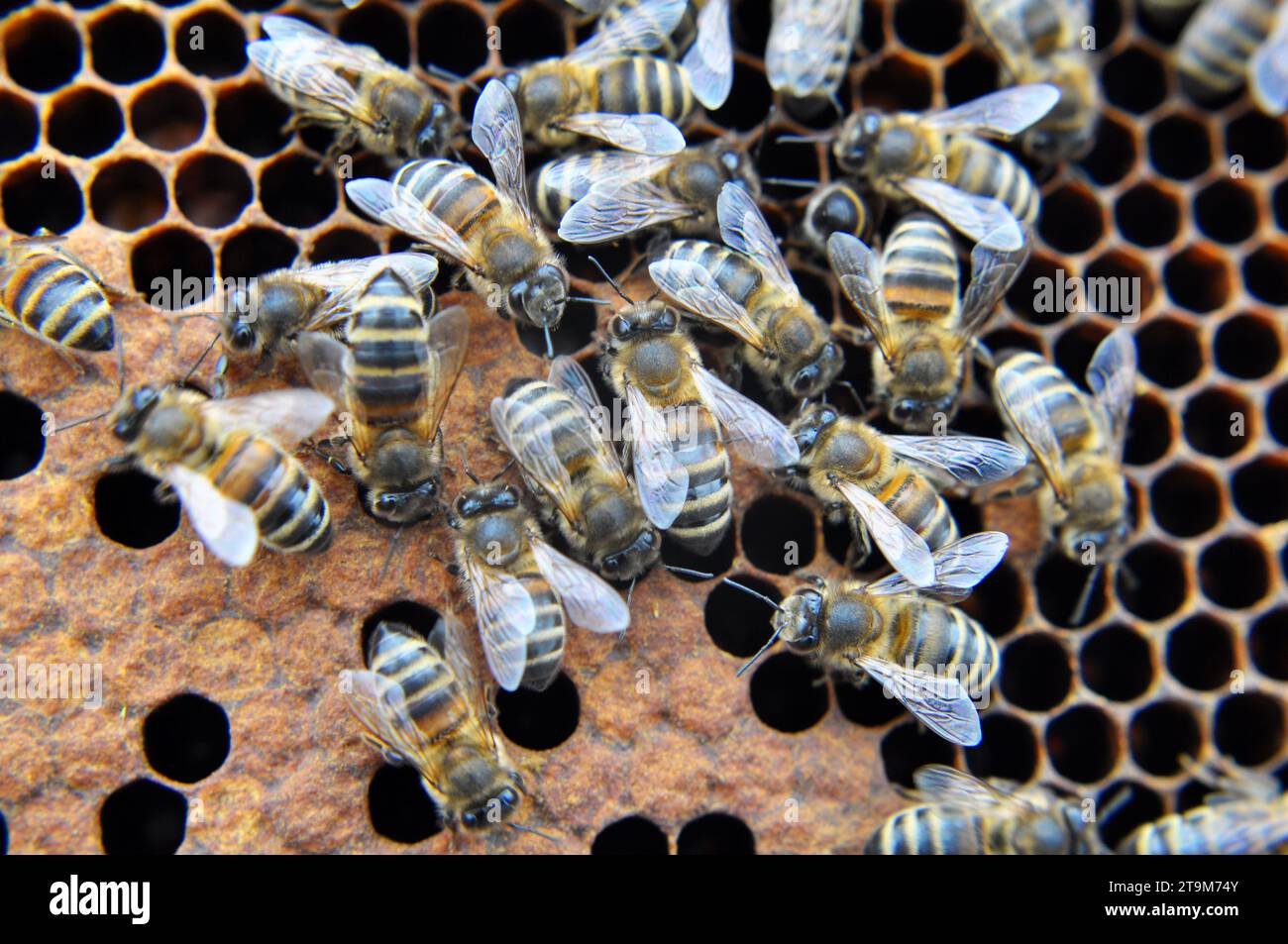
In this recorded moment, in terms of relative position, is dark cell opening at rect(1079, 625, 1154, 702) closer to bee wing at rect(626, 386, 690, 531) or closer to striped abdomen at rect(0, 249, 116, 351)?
bee wing at rect(626, 386, 690, 531)

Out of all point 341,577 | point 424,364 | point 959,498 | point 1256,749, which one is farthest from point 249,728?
point 1256,749

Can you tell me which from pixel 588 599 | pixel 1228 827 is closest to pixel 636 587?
pixel 588 599

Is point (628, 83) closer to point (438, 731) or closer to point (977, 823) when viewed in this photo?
point (438, 731)

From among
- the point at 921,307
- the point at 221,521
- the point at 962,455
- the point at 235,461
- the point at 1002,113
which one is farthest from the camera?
the point at 1002,113

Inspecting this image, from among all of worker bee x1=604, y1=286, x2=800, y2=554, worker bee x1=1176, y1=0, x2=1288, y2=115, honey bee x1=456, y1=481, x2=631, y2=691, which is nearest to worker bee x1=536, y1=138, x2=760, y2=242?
worker bee x1=604, y1=286, x2=800, y2=554

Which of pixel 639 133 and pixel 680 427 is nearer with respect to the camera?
pixel 680 427

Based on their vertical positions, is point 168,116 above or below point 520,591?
above

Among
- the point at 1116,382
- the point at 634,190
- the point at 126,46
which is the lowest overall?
the point at 1116,382
